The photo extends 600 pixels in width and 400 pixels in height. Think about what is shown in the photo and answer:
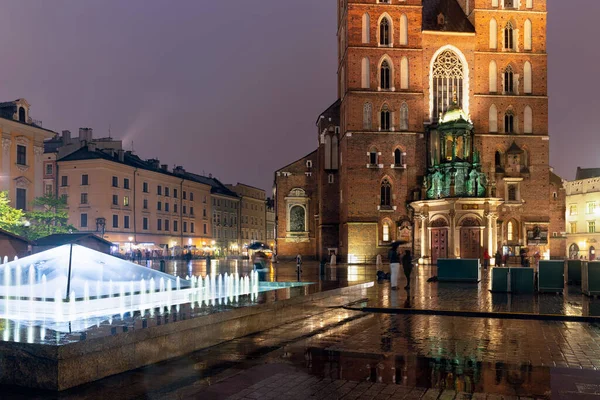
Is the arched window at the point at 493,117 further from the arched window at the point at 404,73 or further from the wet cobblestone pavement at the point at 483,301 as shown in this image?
the wet cobblestone pavement at the point at 483,301

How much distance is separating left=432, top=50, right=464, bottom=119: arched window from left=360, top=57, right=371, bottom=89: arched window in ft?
19.9

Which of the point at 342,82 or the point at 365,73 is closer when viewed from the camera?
the point at 365,73

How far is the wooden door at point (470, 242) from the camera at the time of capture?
47844 millimetres

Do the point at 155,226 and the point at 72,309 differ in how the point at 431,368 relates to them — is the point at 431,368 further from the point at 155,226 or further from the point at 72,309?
the point at 155,226

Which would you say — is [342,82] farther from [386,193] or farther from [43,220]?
[43,220]

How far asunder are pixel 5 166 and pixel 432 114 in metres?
34.2

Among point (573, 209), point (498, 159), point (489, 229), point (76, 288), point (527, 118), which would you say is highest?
point (527, 118)

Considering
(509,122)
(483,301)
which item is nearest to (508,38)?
(509,122)

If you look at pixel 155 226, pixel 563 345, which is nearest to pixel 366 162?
→ pixel 155 226

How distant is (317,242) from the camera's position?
6056cm

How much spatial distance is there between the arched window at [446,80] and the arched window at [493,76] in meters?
2.45

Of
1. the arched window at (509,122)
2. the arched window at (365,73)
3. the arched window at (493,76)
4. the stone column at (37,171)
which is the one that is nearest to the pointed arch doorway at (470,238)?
the arched window at (509,122)

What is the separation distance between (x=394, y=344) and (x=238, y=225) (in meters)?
95.8

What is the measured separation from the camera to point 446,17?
5412 centimetres
